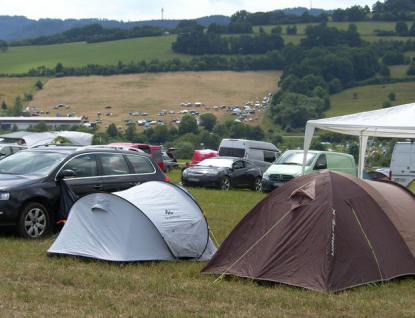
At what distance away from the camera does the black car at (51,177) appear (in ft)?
39.3

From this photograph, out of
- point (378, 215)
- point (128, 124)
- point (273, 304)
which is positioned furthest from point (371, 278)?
point (128, 124)

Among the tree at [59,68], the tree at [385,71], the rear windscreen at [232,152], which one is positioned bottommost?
the tree at [59,68]

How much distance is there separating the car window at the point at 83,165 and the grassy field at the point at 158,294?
2.98m

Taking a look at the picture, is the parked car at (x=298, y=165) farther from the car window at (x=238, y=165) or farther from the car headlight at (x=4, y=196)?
the car headlight at (x=4, y=196)

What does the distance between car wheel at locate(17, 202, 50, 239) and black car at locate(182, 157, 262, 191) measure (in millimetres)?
14911

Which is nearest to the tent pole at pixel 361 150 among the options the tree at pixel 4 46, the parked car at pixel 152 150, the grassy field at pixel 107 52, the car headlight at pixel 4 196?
the car headlight at pixel 4 196

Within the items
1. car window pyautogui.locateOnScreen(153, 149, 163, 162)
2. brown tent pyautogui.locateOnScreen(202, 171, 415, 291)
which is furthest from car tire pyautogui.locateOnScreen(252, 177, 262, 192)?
brown tent pyautogui.locateOnScreen(202, 171, 415, 291)

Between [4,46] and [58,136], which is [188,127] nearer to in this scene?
[58,136]

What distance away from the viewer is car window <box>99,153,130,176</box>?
13492mm

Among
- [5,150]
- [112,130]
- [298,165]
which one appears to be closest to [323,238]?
[298,165]

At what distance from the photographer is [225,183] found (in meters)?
27.5

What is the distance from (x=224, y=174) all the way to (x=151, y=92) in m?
78.2

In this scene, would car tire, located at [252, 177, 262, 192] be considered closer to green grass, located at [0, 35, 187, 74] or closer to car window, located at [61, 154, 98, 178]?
car window, located at [61, 154, 98, 178]

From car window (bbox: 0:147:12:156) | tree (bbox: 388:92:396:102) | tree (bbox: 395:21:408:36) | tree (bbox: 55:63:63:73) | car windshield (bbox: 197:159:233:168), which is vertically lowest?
tree (bbox: 388:92:396:102)
